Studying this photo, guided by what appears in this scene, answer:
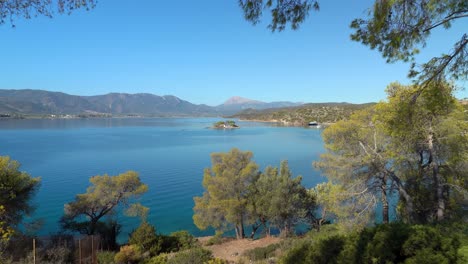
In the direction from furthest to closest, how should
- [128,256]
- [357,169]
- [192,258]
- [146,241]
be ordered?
[146,241] → [357,169] → [128,256] → [192,258]

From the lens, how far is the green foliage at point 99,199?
1697cm

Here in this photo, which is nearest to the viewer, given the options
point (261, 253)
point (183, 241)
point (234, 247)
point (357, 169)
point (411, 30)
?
point (411, 30)

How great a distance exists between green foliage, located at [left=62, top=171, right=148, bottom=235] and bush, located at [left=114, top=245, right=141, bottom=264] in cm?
610

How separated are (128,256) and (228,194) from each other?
26.5ft

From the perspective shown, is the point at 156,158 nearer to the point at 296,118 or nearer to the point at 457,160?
the point at 457,160

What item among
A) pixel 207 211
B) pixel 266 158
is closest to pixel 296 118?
pixel 266 158

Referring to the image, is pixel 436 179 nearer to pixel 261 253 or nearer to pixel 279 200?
pixel 261 253

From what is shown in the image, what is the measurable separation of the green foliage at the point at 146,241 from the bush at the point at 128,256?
1.12m

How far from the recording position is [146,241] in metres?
13.0

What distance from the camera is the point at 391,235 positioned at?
545cm

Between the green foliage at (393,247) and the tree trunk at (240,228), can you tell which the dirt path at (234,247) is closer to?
the tree trunk at (240,228)

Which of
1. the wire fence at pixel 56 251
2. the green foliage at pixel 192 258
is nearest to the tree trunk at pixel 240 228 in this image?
the green foliage at pixel 192 258

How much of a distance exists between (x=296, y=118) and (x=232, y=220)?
132851mm

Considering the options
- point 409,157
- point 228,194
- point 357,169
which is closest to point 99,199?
point 228,194
